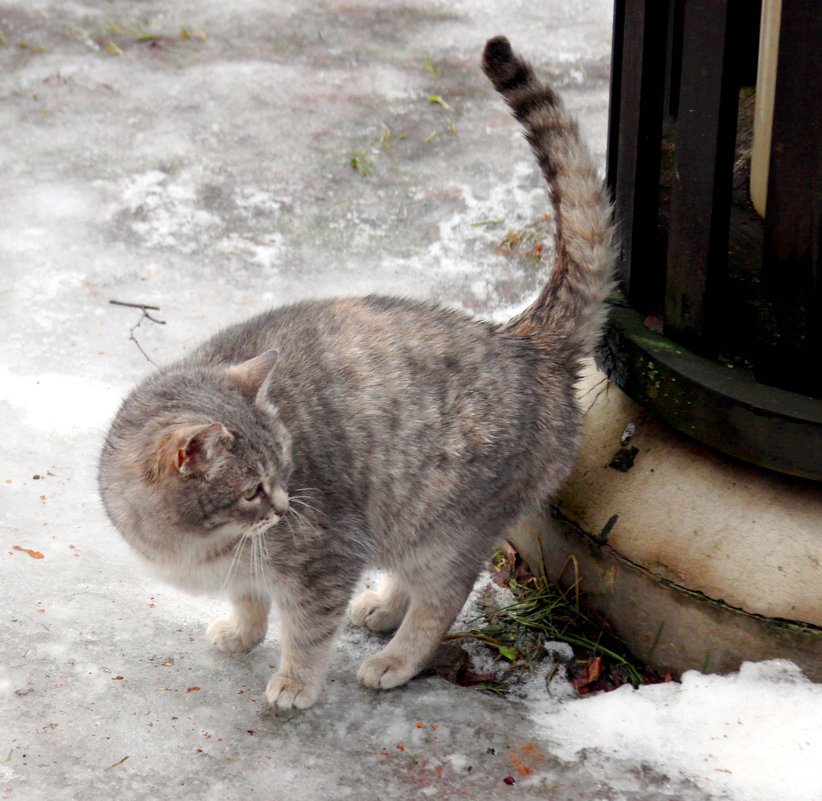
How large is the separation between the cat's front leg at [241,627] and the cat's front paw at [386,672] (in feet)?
0.98

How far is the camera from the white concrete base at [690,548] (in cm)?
267

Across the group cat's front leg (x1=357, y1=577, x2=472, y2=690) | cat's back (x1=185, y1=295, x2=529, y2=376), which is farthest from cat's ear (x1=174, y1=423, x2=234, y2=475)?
cat's front leg (x1=357, y1=577, x2=472, y2=690)

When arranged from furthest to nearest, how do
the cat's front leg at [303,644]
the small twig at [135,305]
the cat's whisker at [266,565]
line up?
1. the small twig at [135,305]
2. the cat's front leg at [303,644]
3. the cat's whisker at [266,565]

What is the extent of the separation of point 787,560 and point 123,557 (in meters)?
1.81

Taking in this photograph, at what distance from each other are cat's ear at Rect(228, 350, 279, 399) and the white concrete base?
97 centimetres

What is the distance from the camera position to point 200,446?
238 centimetres

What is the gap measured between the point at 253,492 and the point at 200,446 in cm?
18

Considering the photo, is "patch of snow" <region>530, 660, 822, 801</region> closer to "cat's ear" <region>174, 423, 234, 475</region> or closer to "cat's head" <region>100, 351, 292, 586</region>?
"cat's head" <region>100, 351, 292, 586</region>

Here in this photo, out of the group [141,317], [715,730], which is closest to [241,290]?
[141,317]

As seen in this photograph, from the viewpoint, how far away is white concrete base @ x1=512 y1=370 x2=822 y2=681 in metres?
2.67

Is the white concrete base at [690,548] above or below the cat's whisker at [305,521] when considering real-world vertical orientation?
below

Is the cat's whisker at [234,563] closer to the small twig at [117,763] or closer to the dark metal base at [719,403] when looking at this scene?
the small twig at [117,763]

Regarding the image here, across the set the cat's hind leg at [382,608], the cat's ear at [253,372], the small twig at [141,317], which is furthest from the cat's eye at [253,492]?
the small twig at [141,317]

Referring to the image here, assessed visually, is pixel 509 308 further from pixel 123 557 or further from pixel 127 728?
pixel 127 728
